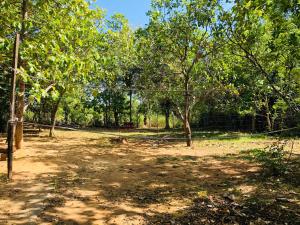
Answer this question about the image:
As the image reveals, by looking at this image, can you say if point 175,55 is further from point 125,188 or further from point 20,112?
point 125,188

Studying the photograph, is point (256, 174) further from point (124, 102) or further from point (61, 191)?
point (124, 102)

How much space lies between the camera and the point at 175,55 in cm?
1739

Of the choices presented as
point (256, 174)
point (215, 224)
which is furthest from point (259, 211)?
point (256, 174)

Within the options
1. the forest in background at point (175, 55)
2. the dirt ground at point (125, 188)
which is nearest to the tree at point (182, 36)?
the forest in background at point (175, 55)

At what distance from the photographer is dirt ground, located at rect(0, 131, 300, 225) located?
6.49 meters

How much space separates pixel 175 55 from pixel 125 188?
10260mm

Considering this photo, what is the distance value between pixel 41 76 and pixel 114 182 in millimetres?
4235

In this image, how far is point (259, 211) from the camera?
6562 mm

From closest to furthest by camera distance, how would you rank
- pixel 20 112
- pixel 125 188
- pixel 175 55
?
pixel 125 188
pixel 20 112
pixel 175 55

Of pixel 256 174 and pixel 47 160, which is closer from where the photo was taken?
pixel 256 174

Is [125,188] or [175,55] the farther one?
[175,55]

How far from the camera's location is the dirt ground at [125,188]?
6.49 meters

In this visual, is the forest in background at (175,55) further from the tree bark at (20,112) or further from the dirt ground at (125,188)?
the dirt ground at (125,188)

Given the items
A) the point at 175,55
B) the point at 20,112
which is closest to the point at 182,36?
the point at 175,55
